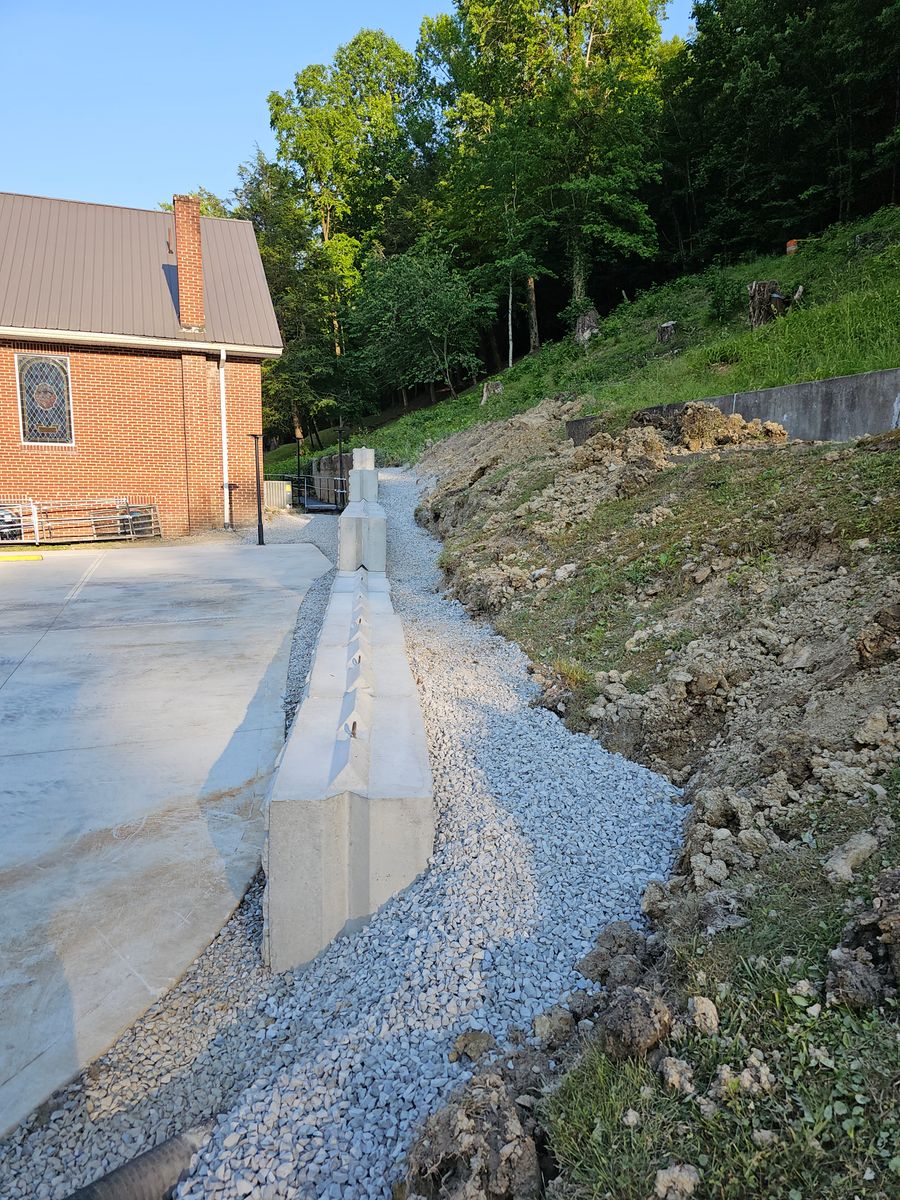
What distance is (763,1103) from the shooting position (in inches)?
65.3

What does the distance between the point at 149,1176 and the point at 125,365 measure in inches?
624

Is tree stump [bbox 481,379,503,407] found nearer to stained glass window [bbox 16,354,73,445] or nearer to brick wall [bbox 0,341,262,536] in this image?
brick wall [bbox 0,341,262,536]

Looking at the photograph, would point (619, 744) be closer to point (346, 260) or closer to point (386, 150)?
point (346, 260)

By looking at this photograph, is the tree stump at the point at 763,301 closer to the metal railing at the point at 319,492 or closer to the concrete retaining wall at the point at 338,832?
the metal railing at the point at 319,492

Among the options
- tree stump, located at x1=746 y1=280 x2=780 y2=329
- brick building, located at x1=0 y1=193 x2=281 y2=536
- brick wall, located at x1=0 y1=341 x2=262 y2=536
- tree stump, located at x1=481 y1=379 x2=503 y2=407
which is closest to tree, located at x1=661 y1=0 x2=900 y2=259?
tree stump, located at x1=746 y1=280 x2=780 y2=329

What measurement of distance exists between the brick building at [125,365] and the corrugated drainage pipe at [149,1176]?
14.9 meters

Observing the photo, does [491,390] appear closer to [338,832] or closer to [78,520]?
[78,520]

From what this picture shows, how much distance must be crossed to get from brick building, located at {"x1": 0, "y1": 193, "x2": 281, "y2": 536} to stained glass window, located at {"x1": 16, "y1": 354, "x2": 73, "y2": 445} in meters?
0.02

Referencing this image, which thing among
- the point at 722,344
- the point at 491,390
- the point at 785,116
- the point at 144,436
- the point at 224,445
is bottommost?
the point at 224,445

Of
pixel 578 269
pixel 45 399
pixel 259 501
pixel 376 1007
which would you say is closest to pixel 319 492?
pixel 45 399

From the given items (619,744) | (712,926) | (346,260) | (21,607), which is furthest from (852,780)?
(346,260)

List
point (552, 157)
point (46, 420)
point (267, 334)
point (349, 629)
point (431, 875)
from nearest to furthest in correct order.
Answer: point (431, 875) < point (349, 629) < point (46, 420) < point (267, 334) < point (552, 157)

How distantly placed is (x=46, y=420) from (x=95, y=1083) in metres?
15.2

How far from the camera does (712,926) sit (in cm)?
227
